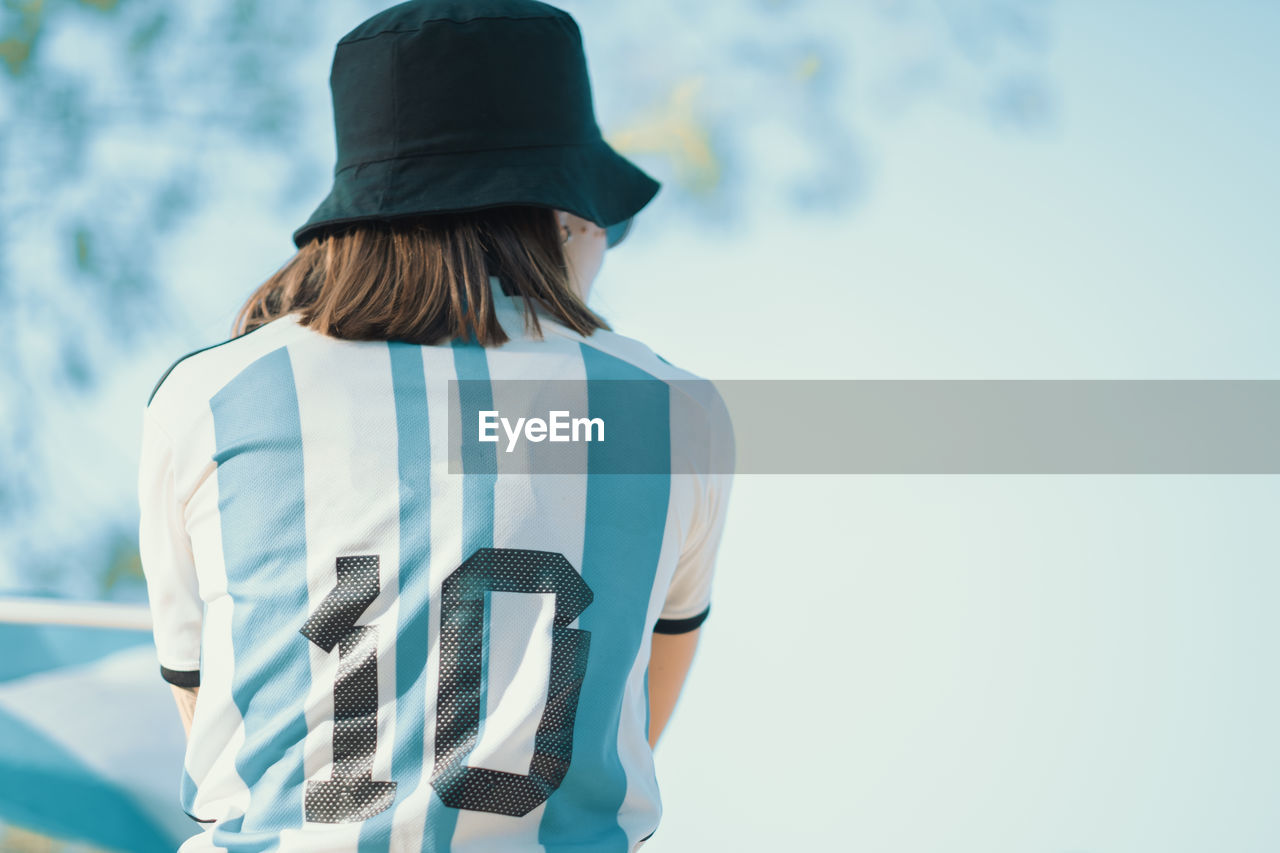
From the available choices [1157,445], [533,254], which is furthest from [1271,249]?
[533,254]

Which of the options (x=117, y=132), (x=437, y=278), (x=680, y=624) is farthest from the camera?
(x=117, y=132)

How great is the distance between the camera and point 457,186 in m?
0.84

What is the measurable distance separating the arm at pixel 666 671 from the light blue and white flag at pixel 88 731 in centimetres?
103

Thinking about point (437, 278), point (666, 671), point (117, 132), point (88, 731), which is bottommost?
point (88, 731)

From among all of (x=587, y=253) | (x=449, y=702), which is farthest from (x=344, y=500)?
(x=587, y=253)

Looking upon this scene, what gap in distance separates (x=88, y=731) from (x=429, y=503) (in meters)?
1.44

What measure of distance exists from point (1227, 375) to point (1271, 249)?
0.82 ft

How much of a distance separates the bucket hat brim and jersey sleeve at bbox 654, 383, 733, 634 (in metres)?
0.24

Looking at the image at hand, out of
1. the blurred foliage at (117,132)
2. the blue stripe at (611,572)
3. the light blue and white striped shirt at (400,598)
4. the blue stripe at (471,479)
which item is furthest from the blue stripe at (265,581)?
the blurred foliage at (117,132)

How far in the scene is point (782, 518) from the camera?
1932 millimetres

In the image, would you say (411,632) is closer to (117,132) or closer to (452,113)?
(452,113)

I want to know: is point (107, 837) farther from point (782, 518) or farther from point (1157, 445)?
point (1157, 445)

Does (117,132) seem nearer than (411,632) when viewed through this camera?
No

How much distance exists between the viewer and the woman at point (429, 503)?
27.9 inches
